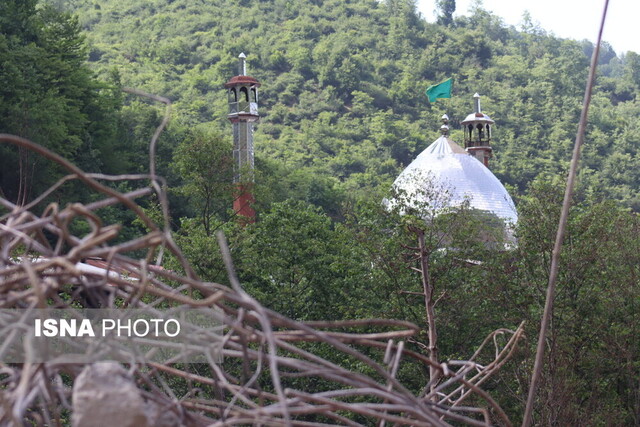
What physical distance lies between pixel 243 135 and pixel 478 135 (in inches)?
504

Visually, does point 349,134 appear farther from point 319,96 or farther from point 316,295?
point 316,295

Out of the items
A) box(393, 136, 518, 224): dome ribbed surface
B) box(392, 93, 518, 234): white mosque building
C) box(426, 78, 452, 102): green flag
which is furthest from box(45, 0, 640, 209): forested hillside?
box(393, 136, 518, 224): dome ribbed surface

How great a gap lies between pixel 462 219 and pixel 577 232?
12.6ft

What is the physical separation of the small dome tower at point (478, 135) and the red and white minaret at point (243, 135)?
35.1 feet

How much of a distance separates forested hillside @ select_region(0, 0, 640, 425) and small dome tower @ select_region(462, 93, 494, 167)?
18.5ft

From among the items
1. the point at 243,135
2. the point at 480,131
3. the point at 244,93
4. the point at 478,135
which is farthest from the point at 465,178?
the point at 478,135

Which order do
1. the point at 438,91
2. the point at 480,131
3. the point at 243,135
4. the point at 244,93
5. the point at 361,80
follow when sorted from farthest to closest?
1. the point at 361,80
2. the point at 480,131
3. the point at 438,91
4. the point at 244,93
5. the point at 243,135

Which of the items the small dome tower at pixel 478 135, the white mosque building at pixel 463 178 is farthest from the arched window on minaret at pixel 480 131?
the white mosque building at pixel 463 178

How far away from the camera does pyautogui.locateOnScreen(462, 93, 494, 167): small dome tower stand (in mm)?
40156

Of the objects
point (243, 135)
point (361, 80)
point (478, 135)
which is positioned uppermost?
point (361, 80)

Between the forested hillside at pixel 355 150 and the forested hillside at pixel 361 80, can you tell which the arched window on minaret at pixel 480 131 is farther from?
the forested hillside at pixel 361 80

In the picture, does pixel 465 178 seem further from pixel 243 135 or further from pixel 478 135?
pixel 478 135

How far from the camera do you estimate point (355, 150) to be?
6788 centimetres

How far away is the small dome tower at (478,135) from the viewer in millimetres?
40156
